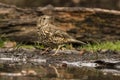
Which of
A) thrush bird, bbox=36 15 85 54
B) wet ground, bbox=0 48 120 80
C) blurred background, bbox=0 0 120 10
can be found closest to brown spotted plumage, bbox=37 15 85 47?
thrush bird, bbox=36 15 85 54

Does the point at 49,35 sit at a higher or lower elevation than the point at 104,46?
higher

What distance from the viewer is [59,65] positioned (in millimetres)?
A: 9391

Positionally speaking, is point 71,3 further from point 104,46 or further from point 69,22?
point 104,46

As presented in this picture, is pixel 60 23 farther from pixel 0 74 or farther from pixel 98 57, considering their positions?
pixel 0 74

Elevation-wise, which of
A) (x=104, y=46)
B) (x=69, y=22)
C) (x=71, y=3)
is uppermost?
(x=69, y=22)

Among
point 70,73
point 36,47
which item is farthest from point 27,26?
point 70,73

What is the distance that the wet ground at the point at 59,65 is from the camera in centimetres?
793

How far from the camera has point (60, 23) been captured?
41.5 feet

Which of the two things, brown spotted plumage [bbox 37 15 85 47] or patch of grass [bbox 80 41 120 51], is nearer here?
brown spotted plumage [bbox 37 15 85 47]

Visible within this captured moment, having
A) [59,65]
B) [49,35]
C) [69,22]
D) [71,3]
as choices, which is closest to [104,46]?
[69,22]

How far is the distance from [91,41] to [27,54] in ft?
8.12

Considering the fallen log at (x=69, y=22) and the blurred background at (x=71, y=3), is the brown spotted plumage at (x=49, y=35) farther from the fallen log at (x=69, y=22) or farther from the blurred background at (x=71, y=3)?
the blurred background at (x=71, y=3)

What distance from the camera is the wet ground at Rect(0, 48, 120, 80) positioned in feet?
26.0

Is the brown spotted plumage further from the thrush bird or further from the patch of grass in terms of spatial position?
the patch of grass
